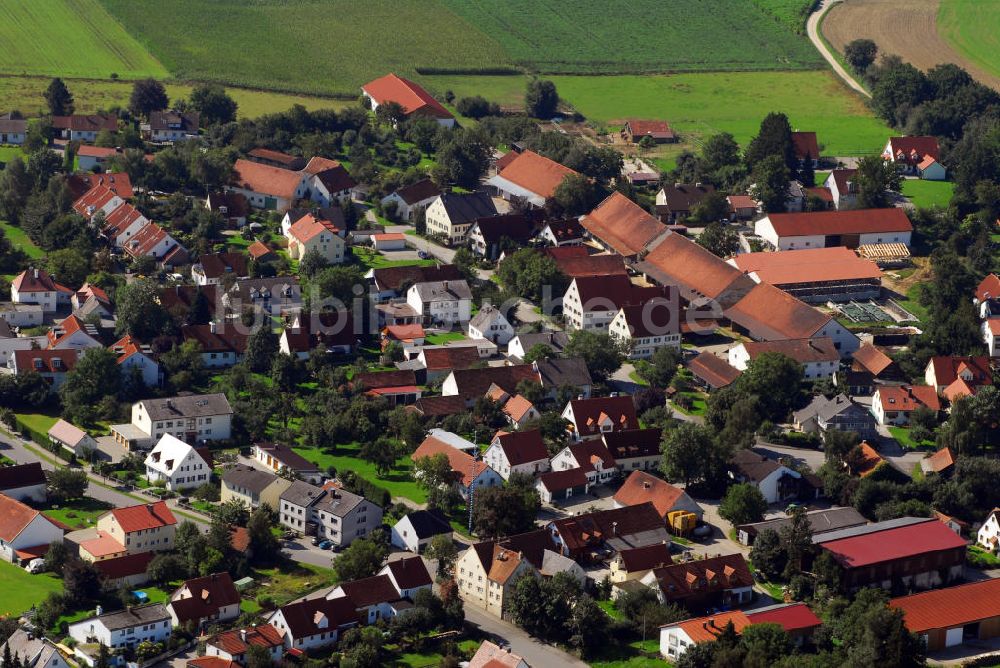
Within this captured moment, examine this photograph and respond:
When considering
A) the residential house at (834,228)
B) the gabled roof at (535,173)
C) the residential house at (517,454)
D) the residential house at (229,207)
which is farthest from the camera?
the gabled roof at (535,173)

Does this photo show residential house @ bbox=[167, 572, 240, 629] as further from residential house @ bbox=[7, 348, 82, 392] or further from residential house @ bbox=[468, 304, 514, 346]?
residential house @ bbox=[468, 304, 514, 346]

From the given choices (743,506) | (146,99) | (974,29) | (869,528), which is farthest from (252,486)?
(974,29)

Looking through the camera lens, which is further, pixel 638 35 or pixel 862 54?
pixel 638 35

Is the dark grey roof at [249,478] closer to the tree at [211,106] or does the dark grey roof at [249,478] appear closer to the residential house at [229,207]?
the residential house at [229,207]

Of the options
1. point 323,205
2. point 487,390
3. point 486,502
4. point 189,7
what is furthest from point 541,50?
point 486,502

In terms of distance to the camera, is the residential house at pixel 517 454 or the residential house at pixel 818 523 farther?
the residential house at pixel 517 454

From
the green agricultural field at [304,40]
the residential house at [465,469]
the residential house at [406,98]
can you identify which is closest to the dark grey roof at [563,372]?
the residential house at [465,469]

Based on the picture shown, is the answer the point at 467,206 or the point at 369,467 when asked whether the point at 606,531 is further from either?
the point at 467,206
